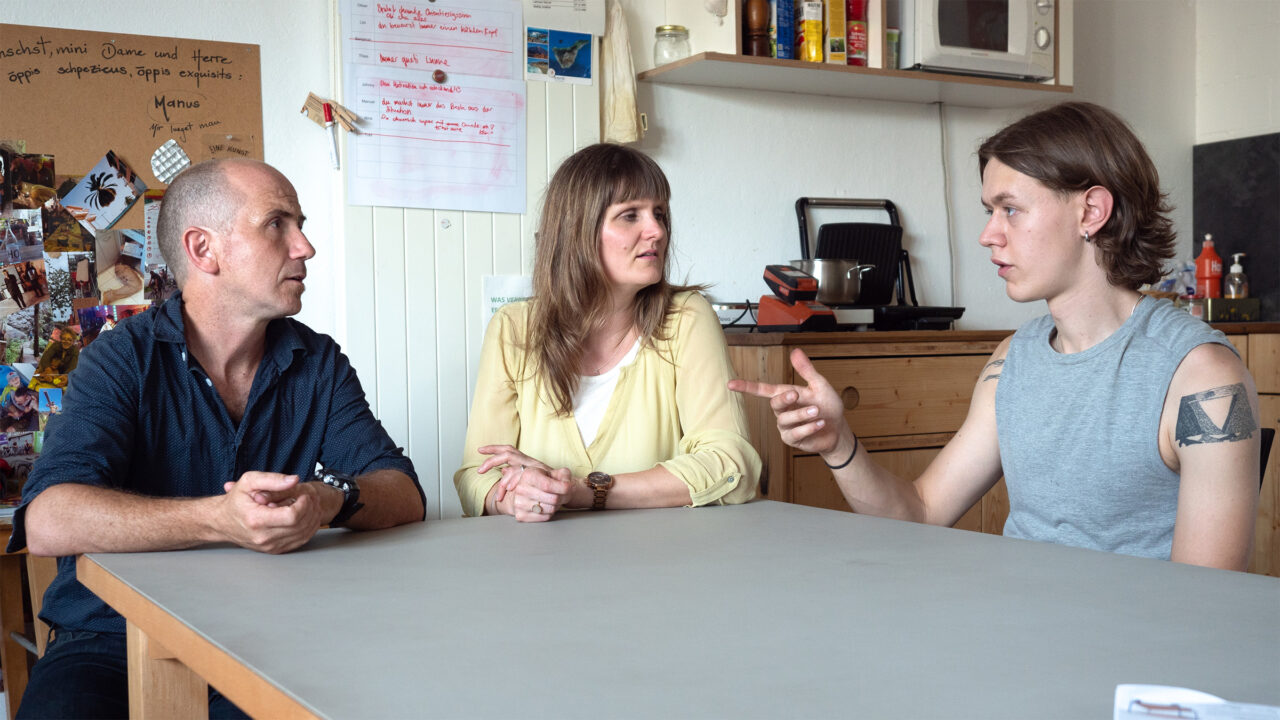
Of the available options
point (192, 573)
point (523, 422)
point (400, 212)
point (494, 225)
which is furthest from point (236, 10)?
point (192, 573)

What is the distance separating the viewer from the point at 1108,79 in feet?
13.6

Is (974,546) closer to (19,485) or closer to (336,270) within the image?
(336,270)

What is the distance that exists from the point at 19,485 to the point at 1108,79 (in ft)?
12.7

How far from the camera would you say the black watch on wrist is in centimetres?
142

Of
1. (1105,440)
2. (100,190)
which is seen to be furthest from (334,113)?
(1105,440)

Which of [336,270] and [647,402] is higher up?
[336,270]

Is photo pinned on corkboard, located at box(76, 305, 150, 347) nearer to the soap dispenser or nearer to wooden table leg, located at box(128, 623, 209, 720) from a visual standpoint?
wooden table leg, located at box(128, 623, 209, 720)

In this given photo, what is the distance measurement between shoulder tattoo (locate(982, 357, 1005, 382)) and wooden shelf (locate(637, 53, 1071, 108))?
1.60m

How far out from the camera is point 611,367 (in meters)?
2.03

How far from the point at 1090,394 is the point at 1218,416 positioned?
0.60ft

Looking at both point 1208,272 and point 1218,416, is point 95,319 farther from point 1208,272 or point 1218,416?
point 1208,272

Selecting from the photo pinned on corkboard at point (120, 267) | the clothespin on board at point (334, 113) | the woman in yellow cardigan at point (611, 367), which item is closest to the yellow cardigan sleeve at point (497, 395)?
the woman in yellow cardigan at point (611, 367)

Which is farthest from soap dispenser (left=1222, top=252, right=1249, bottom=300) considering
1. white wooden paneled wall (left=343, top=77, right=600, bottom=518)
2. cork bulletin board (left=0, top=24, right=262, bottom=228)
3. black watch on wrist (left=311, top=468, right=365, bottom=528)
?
black watch on wrist (left=311, top=468, right=365, bottom=528)

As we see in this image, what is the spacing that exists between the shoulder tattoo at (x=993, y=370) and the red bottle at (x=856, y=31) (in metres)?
1.83
